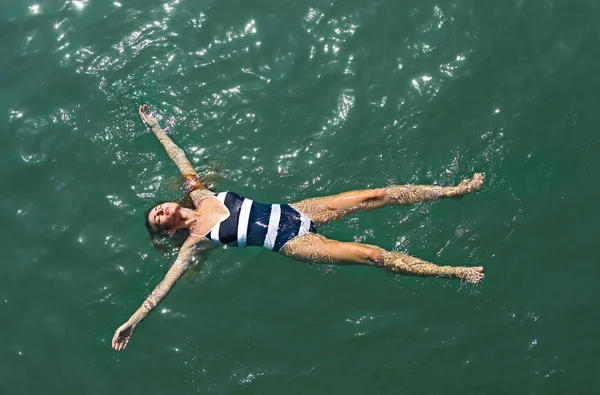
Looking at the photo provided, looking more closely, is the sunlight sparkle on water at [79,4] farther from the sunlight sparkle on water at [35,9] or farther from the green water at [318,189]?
the green water at [318,189]

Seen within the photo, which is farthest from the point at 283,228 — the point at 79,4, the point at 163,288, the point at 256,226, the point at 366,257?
the point at 79,4

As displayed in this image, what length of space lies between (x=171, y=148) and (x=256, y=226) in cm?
188

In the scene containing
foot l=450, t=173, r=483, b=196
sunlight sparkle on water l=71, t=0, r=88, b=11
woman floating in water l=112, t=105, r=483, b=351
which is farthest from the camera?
sunlight sparkle on water l=71, t=0, r=88, b=11

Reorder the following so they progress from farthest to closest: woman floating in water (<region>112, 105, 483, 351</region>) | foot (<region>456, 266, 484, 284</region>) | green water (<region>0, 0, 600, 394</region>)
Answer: green water (<region>0, 0, 600, 394</region>) < woman floating in water (<region>112, 105, 483, 351</region>) < foot (<region>456, 266, 484, 284</region>)

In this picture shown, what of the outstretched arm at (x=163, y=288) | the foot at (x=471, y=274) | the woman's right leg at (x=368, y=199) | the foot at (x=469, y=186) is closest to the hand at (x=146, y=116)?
the outstretched arm at (x=163, y=288)

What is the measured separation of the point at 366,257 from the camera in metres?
7.54

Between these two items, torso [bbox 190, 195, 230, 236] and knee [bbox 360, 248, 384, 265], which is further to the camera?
torso [bbox 190, 195, 230, 236]

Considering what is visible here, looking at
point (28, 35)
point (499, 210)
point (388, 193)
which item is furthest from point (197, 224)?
point (28, 35)

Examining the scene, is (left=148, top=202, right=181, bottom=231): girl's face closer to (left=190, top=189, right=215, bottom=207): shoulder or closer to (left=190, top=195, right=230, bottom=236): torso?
(left=190, top=195, right=230, bottom=236): torso

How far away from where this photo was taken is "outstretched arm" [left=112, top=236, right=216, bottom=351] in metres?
7.57

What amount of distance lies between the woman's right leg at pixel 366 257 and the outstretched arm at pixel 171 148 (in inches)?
71.1

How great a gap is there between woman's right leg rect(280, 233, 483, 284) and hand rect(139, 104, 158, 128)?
300 cm

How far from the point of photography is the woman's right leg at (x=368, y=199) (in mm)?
8039

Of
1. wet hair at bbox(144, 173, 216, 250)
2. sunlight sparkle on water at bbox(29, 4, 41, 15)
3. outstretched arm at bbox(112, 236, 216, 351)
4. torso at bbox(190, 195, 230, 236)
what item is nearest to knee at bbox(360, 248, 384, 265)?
torso at bbox(190, 195, 230, 236)
